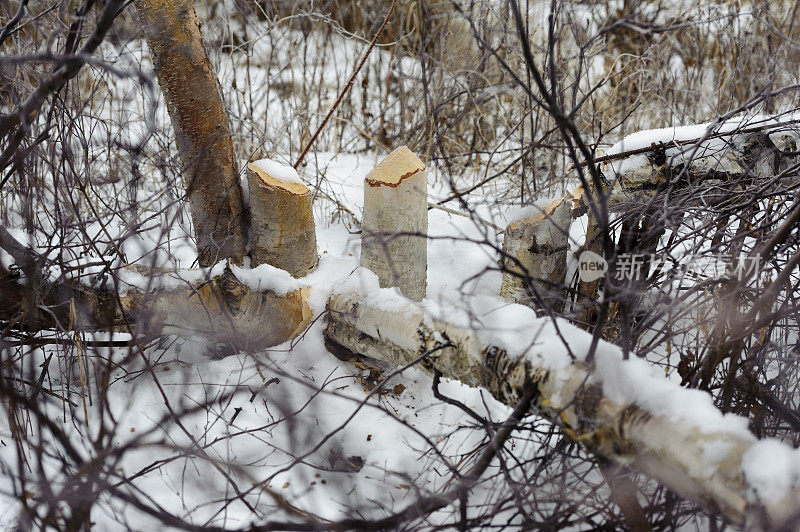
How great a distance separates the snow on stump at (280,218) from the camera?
7.94 feet

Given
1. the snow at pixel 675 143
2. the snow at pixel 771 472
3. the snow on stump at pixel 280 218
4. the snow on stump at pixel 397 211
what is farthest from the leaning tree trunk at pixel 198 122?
the snow at pixel 771 472

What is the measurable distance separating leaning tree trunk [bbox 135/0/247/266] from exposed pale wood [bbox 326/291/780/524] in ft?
2.66

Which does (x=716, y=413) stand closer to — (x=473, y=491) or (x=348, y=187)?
(x=473, y=491)

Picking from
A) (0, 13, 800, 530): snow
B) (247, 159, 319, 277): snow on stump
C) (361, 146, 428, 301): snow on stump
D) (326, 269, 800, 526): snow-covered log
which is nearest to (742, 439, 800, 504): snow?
(326, 269, 800, 526): snow-covered log

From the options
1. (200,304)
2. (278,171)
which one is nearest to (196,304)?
(200,304)

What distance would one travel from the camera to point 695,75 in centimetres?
500

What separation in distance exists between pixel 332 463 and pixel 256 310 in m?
0.64

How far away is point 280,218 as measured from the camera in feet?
8.07

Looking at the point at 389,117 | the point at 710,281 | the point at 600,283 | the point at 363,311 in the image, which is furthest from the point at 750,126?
the point at 389,117

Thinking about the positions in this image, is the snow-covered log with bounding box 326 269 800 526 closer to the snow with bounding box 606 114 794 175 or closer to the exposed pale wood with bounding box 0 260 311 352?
the exposed pale wood with bounding box 0 260 311 352

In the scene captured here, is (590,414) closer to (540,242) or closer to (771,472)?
(771,472)

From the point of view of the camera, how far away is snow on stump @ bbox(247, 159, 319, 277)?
242 cm

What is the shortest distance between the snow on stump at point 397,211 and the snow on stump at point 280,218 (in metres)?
0.25

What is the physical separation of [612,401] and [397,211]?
1.24 meters
